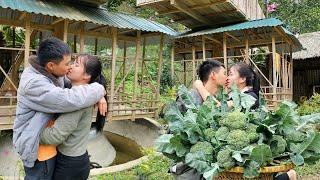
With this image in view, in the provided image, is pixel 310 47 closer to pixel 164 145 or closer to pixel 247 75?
pixel 247 75

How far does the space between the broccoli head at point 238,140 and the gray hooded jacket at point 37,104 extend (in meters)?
0.87

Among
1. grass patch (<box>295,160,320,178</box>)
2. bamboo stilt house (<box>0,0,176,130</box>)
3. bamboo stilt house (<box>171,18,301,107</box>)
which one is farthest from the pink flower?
grass patch (<box>295,160,320,178</box>)

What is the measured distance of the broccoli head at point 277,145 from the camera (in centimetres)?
215

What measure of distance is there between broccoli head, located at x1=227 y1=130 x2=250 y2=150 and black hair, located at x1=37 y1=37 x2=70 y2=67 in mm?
1138

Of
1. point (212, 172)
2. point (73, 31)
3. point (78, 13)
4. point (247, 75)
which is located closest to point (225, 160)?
point (212, 172)

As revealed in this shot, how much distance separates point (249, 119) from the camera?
2305 mm

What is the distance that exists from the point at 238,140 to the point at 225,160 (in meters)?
0.15

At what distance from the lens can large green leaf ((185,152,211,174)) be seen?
6.93 ft

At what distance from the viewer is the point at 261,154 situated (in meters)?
2.01

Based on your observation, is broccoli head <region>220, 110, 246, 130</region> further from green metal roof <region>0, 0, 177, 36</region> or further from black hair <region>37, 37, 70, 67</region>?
green metal roof <region>0, 0, 177, 36</region>

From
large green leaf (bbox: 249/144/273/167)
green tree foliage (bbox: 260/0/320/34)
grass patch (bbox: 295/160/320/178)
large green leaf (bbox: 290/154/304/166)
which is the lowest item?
grass patch (bbox: 295/160/320/178)

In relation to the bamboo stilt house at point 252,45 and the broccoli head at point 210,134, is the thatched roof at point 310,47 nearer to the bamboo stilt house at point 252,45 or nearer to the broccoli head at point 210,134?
the bamboo stilt house at point 252,45

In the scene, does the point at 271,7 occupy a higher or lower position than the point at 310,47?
higher

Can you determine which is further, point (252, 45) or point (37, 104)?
point (252, 45)
